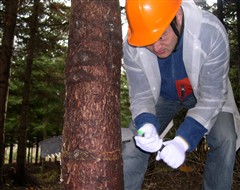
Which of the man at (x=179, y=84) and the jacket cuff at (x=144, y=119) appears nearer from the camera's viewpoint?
the man at (x=179, y=84)

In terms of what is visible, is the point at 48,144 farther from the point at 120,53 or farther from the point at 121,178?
the point at 120,53

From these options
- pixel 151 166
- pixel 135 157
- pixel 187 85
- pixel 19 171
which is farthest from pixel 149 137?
pixel 19 171

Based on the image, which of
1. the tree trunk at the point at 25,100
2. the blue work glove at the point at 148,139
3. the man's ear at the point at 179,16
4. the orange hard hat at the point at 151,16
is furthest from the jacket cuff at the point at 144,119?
the tree trunk at the point at 25,100

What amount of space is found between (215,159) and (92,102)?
149 centimetres

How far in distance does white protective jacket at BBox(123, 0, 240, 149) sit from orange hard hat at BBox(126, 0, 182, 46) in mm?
207

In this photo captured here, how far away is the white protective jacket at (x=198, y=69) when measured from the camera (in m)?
2.56

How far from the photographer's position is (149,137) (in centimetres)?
255

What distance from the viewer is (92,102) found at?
2068 millimetres

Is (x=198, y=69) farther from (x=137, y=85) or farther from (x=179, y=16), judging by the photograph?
(x=137, y=85)

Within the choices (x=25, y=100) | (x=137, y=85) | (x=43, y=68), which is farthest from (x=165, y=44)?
(x=43, y=68)

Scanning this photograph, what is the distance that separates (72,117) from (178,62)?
119cm

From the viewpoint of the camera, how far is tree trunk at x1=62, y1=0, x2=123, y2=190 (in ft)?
6.73

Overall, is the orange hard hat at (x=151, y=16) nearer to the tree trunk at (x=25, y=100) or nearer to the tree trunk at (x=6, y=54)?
the tree trunk at (x=6, y=54)

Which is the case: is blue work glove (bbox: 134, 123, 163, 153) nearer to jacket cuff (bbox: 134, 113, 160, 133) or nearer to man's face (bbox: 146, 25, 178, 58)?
jacket cuff (bbox: 134, 113, 160, 133)
